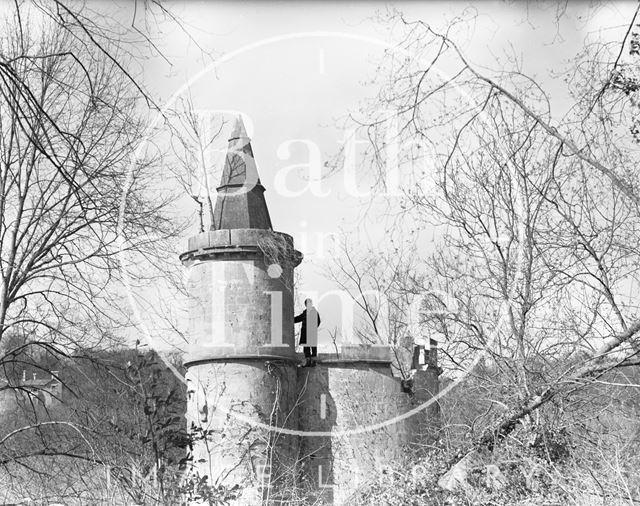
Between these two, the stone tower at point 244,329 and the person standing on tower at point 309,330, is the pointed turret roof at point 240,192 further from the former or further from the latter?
the person standing on tower at point 309,330

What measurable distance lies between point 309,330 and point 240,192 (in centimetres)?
272

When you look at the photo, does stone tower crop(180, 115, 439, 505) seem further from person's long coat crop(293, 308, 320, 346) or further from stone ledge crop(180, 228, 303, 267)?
person's long coat crop(293, 308, 320, 346)

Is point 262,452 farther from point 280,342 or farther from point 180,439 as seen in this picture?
point 180,439

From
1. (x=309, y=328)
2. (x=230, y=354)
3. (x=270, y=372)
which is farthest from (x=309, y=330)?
(x=230, y=354)

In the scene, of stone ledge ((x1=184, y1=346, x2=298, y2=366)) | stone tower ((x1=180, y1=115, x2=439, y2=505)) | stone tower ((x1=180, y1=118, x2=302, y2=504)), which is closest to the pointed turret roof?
stone tower ((x1=180, y1=115, x2=439, y2=505))

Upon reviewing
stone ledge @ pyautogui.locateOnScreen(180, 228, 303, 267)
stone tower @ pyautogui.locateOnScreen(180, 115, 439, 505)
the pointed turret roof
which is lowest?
stone tower @ pyautogui.locateOnScreen(180, 115, 439, 505)

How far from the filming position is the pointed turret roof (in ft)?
50.2

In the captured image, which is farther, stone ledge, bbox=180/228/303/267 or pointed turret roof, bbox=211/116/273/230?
pointed turret roof, bbox=211/116/273/230

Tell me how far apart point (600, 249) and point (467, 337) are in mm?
2638

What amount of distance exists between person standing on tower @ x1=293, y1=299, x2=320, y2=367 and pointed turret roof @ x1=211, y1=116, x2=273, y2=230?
5.27ft

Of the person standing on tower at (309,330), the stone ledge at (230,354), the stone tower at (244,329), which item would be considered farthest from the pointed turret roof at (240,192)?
the stone ledge at (230,354)

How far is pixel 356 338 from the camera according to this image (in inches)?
756

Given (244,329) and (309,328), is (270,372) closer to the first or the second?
(244,329)

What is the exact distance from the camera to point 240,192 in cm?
1555
